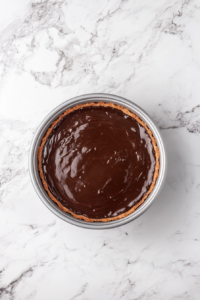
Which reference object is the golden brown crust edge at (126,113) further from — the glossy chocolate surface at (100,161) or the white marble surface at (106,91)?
the white marble surface at (106,91)

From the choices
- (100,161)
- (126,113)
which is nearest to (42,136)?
(100,161)

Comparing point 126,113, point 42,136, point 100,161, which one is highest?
point 42,136

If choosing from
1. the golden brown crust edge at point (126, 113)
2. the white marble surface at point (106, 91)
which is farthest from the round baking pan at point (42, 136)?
the white marble surface at point (106, 91)

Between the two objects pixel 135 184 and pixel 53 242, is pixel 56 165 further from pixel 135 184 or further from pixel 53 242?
pixel 53 242

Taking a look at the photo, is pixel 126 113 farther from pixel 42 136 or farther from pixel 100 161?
pixel 42 136

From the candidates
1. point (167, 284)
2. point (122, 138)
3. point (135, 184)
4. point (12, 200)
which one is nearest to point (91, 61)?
point (122, 138)

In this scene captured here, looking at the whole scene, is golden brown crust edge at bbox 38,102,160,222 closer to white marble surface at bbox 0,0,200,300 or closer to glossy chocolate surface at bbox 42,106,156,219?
glossy chocolate surface at bbox 42,106,156,219

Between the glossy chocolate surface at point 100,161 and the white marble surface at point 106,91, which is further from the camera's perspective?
the white marble surface at point 106,91
